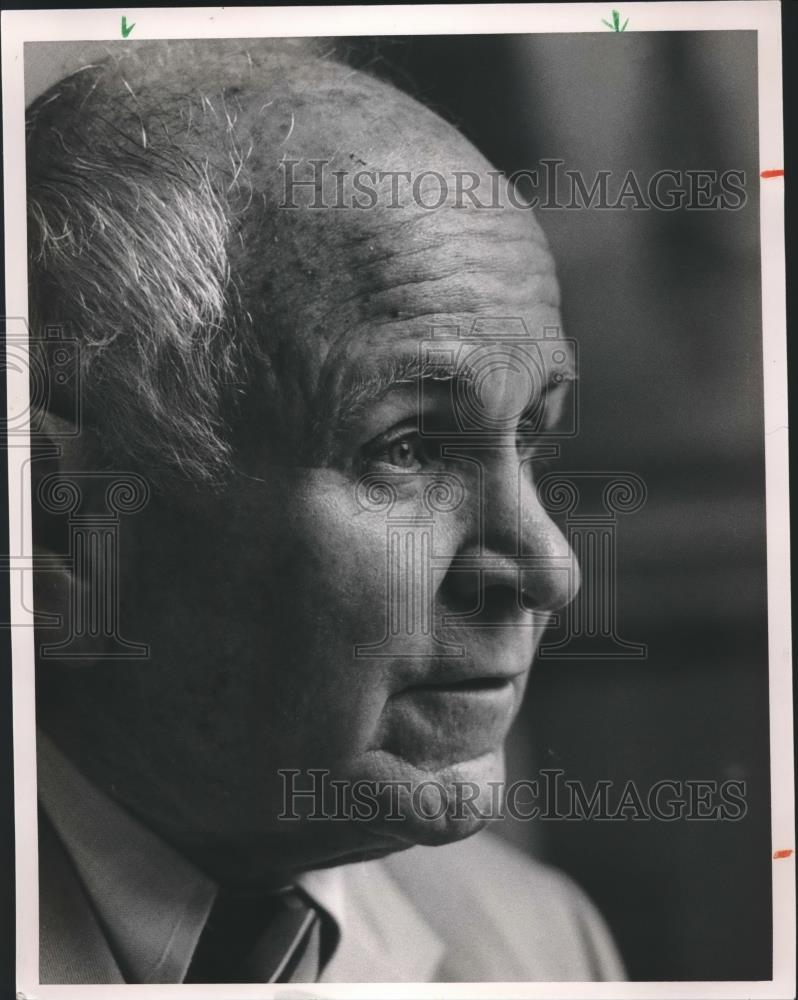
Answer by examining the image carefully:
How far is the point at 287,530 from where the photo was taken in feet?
4.45

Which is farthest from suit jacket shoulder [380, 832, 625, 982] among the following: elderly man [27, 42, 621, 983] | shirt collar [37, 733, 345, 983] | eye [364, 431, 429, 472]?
eye [364, 431, 429, 472]

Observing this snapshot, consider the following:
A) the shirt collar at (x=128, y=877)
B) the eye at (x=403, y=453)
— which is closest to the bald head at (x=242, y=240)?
the eye at (x=403, y=453)

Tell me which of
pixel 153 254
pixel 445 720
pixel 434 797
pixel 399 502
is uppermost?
pixel 153 254

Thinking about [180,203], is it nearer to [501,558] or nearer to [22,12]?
[22,12]

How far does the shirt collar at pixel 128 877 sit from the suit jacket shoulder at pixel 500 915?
11.9 inches

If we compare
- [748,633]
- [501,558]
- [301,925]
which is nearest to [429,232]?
[501,558]

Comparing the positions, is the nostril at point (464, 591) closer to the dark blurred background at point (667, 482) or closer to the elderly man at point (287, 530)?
the elderly man at point (287, 530)

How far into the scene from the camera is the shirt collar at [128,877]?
1.40 m

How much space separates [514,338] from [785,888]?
91cm

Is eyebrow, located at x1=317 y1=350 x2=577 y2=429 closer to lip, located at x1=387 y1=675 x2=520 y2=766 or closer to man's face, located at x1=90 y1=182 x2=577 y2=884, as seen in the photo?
man's face, located at x1=90 y1=182 x2=577 y2=884

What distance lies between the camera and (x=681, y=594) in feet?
4.69

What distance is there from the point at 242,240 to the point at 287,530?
0.41m

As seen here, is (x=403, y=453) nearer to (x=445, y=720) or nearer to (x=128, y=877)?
(x=445, y=720)

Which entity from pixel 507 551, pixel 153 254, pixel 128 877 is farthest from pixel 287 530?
pixel 128 877
